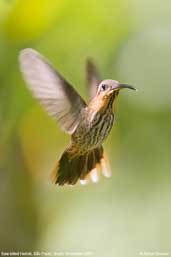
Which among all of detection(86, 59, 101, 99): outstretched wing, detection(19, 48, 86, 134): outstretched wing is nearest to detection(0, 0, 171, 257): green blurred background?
detection(86, 59, 101, 99): outstretched wing

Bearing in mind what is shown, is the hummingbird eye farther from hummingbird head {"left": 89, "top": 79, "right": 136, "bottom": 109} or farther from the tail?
the tail

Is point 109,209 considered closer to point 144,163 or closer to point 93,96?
point 144,163

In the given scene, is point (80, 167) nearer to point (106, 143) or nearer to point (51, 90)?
point (51, 90)

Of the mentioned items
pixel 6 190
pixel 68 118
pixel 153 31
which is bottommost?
pixel 6 190

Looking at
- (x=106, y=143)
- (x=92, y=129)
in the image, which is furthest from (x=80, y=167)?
(x=106, y=143)

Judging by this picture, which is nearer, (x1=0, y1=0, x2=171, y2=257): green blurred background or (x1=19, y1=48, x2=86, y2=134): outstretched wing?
(x1=19, y1=48, x2=86, y2=134): outstretched wing

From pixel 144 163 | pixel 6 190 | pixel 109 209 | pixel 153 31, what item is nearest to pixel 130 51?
pixel 153 31

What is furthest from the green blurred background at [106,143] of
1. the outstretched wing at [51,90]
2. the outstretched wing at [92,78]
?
the outstretched wing at [51,90]
